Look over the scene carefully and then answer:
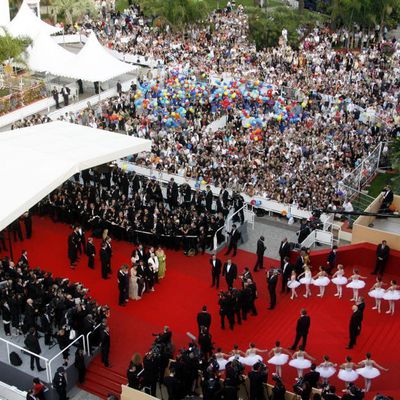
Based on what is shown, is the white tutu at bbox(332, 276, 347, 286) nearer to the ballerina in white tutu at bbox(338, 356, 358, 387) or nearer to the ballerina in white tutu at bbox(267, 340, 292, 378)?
the ballerina in white tutu at bbox(267, 340, 292, 378)

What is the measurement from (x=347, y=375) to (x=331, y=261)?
5930mm

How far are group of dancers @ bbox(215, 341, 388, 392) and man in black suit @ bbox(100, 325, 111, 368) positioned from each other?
109 inches

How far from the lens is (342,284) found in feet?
66.3

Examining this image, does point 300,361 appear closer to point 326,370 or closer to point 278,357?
point 278,357

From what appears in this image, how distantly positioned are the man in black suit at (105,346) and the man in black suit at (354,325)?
6.04m

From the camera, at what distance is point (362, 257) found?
21906 millimetres

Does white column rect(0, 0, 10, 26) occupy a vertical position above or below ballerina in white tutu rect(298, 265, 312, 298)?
above

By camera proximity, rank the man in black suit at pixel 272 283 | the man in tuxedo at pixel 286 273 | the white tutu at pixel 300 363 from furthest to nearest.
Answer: the man in tuxedo at pixel 286 273
the man in black suit at pixel 272 283
the white tutu at pixel 300 363

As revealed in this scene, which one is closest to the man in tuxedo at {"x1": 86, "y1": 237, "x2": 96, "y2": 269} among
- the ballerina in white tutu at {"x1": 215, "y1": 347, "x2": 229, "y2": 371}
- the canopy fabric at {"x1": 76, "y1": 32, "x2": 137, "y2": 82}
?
the ballerina in white tutu at {"x1": 215, "y1": 347, "x2": 229, "y2": 371}

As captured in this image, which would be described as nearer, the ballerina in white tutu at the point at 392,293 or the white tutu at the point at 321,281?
the ballerina in white tutu at the point at 392,293

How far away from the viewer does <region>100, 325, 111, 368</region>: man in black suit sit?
17.9 m

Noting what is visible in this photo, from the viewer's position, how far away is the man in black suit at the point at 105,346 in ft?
58.7

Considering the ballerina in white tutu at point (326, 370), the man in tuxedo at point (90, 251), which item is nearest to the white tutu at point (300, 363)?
the ballerina in white tutu at point (326, 370)

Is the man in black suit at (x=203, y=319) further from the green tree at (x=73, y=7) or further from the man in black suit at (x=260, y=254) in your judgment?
the green tree at (x=73, y=7)
